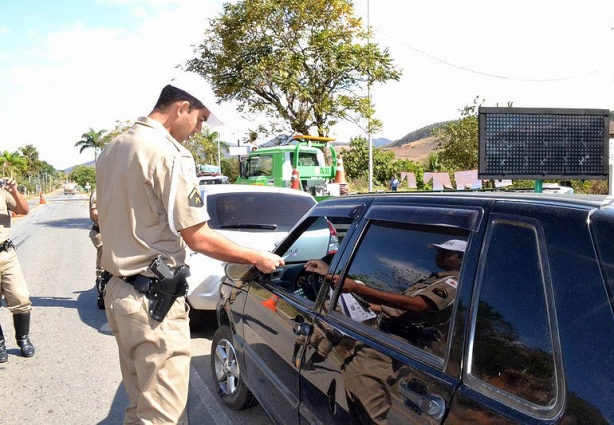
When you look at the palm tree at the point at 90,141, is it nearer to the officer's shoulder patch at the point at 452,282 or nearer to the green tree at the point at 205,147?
the green tree at the point at 205,147

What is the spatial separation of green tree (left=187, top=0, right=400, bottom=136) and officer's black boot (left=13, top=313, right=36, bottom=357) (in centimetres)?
1097

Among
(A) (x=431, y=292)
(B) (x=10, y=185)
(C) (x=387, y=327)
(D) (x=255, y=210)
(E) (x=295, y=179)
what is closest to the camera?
(A) (x=431, y=292)

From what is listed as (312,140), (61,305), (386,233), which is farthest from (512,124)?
(312,140)

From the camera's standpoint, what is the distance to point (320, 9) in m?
15.2

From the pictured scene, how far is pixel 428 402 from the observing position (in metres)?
1.58

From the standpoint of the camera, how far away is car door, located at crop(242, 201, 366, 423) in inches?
99.0

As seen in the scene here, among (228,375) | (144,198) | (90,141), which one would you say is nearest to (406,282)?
(144,198)

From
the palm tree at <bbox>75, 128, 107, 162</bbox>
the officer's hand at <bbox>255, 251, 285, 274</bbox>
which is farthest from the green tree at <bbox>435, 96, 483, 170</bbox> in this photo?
the palm tree at <bbox>75, 128, 107, 162</bbox>

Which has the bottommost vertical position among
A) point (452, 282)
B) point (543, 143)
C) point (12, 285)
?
point (12, 285)

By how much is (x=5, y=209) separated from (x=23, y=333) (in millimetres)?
1223

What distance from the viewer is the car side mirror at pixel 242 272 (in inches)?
122

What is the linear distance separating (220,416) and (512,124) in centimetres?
292

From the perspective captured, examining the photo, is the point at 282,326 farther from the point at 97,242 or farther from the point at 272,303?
the point at 97,242

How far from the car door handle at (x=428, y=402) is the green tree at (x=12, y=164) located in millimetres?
71406
